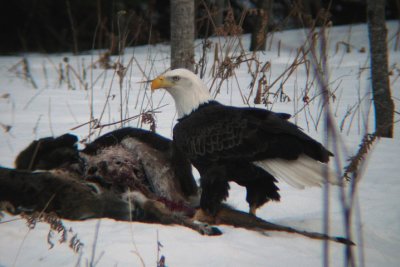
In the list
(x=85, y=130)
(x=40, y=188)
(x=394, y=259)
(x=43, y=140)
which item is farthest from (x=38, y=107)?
(x=394, y=259)

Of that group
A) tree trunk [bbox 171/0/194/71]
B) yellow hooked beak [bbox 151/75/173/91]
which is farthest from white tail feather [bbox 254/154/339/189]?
tree trunk [bbox 171/0/194/71]

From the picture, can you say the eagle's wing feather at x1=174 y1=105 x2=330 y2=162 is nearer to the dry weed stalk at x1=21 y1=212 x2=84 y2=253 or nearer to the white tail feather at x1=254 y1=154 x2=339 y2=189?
the white tail feather at x1=254 y1=154 x2=339 y2=189

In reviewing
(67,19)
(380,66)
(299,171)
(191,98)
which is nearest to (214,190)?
(299,171)

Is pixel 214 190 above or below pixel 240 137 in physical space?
below

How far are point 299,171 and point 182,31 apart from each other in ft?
12.5

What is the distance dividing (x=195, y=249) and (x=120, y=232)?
1.41 ft

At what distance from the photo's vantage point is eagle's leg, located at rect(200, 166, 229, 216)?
360 cm

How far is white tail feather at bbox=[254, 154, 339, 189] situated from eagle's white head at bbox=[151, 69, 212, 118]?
2.62 ft

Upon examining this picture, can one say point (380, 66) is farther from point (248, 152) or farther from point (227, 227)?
point (227, 227)

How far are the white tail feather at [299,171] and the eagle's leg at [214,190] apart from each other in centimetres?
29

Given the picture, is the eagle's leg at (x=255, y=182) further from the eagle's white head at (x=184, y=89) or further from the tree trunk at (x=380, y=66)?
the tree trunk at (x=380, y=66)

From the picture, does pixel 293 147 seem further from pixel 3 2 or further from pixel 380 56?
pixel 3 2

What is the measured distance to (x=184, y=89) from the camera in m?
4.17

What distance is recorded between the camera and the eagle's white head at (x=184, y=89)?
4.15 metres
